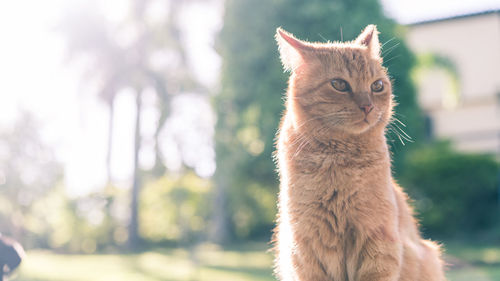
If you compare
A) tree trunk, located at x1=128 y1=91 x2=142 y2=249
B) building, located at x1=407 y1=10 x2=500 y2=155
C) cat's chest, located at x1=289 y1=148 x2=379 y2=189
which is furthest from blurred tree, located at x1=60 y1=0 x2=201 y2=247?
cat's chest, located at x1=289 y1=148 x2=379 y2=189

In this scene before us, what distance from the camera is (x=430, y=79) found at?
19.5 meters

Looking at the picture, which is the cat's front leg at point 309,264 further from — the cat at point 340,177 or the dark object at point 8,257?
the dark object at point 8,257

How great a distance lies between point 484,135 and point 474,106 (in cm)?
135

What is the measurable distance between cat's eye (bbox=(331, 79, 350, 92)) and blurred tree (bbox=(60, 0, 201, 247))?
41.7 ft

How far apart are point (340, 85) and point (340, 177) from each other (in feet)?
1.63

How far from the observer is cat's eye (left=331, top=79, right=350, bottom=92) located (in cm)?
237

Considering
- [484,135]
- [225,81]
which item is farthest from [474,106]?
[225,81]

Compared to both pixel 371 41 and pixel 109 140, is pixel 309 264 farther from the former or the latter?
pixel 109 140

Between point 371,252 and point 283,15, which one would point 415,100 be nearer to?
point 283,15

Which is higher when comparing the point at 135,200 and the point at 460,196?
the point at 135,200

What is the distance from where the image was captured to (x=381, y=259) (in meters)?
2.21

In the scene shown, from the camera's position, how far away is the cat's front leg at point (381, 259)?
7.25 ft

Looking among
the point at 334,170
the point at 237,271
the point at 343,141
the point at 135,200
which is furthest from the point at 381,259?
the point at 135,200

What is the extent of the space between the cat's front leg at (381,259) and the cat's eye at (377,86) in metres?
0.78
